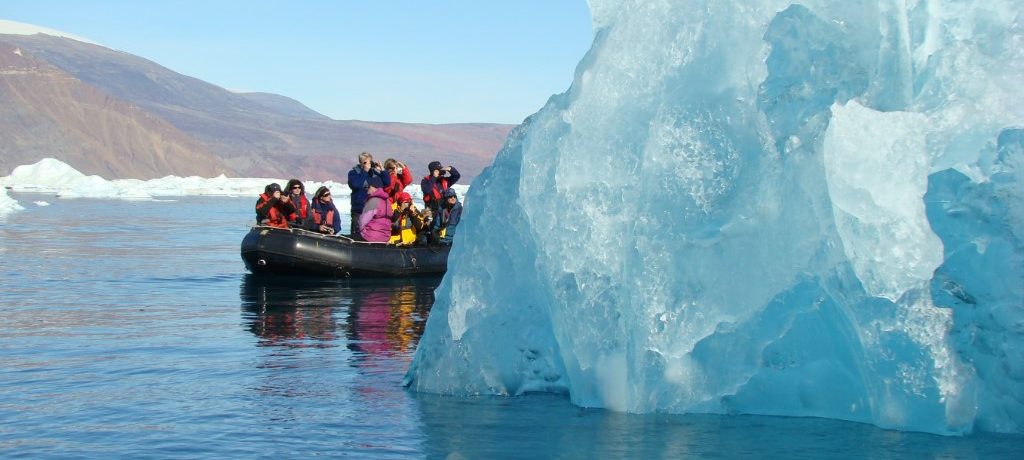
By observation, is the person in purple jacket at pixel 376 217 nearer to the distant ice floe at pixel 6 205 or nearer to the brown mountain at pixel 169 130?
the distant ice floe at pixel 6 205

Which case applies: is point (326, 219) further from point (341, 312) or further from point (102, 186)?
point (102, 186)

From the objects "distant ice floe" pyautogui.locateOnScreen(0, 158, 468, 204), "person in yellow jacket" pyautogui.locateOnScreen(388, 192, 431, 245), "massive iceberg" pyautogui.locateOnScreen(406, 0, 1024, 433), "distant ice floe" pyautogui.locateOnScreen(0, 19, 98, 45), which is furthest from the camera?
"distant ice floe" pyautogui.locateOnScreen(0, 19, 98, 45)

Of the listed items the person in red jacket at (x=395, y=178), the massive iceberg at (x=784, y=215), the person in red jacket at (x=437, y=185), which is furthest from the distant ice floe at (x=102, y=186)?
the massive iceberg at (x=784, y=215)

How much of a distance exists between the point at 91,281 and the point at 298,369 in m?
8.22

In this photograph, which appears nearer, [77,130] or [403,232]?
[403,232]

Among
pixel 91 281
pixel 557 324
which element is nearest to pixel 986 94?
pixel 557 324

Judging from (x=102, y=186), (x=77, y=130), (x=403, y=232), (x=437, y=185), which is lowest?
(x=102, y=186)

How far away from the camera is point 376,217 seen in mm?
17188

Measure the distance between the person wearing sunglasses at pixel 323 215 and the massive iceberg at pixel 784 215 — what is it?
9592 mm

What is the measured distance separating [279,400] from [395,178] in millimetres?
9267

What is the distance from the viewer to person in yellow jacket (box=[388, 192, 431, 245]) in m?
17.3

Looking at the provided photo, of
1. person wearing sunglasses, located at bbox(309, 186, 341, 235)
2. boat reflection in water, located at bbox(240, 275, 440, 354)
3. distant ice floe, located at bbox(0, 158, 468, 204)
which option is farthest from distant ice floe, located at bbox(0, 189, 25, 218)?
person wearing sunglasses, located at bbox(309, 186, 341, 235)

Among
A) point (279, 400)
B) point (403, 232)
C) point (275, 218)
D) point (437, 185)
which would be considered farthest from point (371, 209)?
point (279, 400)

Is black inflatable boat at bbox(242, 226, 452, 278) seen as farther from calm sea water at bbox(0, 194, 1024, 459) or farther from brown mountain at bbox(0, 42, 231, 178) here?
brown mountain at bbox(0, 42, 231, 178)
